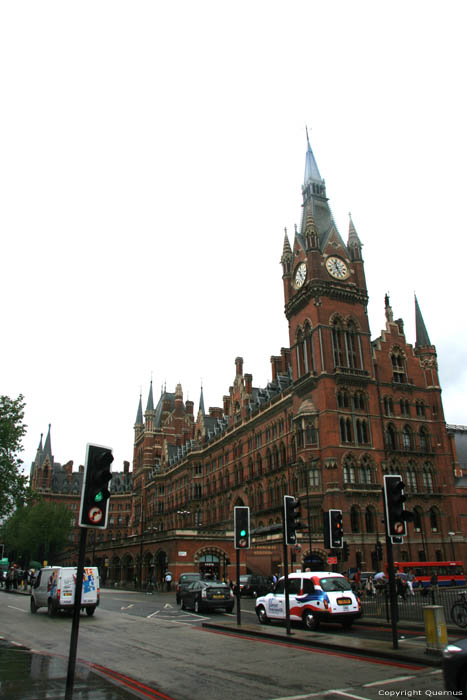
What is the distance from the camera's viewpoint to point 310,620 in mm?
17562

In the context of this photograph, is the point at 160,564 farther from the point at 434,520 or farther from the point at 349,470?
the point at 434,520

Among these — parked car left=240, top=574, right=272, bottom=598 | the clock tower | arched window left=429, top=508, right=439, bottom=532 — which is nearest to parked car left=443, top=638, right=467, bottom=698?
parked car left=240, top=574, right=272, bottom=598

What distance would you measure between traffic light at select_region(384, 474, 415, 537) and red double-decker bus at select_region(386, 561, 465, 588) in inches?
1218

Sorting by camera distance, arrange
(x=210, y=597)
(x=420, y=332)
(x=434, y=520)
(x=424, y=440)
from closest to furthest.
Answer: (x=210, y=597) < (x=434, y=520) < (x=424, y=440) < (x=420, y=332)

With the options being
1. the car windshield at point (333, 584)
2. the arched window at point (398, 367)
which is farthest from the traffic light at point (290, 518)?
the arched window at point (398, 367)

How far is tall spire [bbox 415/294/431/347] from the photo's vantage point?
5897 centimetres

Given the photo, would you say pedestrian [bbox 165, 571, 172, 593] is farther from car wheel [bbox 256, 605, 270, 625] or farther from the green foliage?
the green foliage

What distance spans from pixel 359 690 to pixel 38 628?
13.4 metres

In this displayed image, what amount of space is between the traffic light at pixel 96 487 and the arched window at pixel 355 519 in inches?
1662

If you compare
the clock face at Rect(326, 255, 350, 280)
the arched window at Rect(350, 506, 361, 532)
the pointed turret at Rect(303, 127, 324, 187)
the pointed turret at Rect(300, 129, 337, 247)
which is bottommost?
the arched window at Rect(350, 506, 361, 532)

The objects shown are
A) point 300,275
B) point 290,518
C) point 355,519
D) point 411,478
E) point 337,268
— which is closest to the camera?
point 290,518

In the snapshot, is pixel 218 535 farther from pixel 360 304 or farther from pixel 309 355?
pixel 360 304

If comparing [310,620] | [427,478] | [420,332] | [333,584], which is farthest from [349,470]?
[310,620]

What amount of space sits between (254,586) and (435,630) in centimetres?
2593
